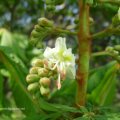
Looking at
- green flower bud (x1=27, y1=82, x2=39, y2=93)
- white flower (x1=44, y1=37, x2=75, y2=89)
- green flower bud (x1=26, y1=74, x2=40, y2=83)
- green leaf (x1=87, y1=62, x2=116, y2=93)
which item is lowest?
green leaf (x1=87, y1=62, x2=116, y2=93)

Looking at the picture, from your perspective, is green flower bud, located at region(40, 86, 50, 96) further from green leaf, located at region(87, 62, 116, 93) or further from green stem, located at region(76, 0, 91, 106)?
green leaf, located at region(87, 62, 116, 93)

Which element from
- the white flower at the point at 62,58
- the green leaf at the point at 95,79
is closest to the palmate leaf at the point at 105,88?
the green leaf at the point at 95,79

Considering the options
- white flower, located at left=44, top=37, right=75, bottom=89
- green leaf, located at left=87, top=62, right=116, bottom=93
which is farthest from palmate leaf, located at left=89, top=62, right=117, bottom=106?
white flower, located at left=44, top=37, right=75, bottom=89

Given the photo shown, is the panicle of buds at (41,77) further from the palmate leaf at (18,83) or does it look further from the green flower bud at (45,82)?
the palmate leaf at (18,83)

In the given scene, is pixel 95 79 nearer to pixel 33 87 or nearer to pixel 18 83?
pixel 18 83

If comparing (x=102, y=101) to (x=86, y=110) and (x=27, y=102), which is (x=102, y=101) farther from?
(x=86, y=110)
